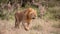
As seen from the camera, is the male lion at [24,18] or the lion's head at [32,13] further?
the male lion at [24,18]

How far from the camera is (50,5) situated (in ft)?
50.2

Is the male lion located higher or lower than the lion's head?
lower

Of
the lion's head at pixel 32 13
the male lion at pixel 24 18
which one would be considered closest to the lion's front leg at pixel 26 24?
the male lion at pixel 24 18

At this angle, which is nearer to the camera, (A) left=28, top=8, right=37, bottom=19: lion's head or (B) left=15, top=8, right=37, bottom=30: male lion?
(A) left=28, top=8, right=37, bottom=19: lion's head

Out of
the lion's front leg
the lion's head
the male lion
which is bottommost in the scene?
the lion's front leg

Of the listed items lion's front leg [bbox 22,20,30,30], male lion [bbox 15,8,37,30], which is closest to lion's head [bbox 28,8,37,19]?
male lion [bbox 15,8,37,30]

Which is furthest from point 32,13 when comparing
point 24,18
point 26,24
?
point 26,24

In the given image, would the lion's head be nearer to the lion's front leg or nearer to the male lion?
Answer: the male lion

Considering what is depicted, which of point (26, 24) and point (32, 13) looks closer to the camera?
A: point (32, 13)

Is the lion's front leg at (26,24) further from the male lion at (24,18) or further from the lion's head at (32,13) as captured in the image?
the lion's head at (32,13)

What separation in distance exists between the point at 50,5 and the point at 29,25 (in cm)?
611

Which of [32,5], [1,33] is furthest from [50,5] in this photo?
[1,33]

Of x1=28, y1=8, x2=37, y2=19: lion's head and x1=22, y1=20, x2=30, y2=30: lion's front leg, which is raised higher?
x1=28, y1=8, x2=37, y2=19: lion's head

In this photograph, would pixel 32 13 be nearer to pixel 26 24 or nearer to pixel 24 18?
pixel 24 18
